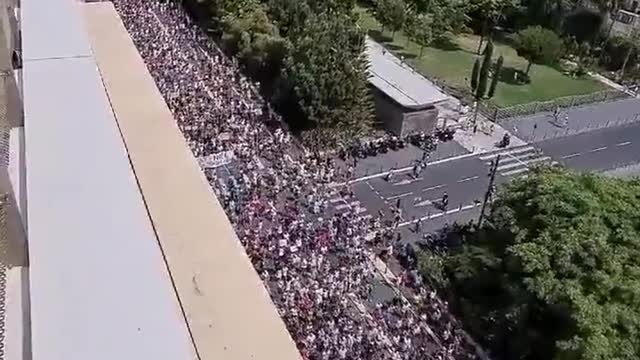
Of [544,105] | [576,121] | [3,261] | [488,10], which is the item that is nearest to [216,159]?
[3,261]

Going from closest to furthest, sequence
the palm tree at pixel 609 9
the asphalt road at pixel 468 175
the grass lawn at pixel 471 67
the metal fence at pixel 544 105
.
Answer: the asphalt road at pixel 468 175 < the metal fence at pixel 544 105 < the grass lawn at pixel 471 67 < the palm tree at pixel 609 9

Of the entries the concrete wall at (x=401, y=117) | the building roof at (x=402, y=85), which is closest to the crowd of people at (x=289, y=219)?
the concrete wall at (x=401, y=117)

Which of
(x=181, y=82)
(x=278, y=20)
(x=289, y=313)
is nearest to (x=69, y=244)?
(x=289, y=313)

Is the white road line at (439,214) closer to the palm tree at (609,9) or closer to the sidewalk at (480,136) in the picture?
A: the sidewalk at (480,136)

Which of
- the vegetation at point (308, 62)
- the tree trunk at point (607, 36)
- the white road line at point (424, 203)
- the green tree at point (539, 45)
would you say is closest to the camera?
the white road line at point (424, 203)

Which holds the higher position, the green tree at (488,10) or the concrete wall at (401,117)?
the green tree at (488,10)

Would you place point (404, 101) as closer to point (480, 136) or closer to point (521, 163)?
point (480, 136)
